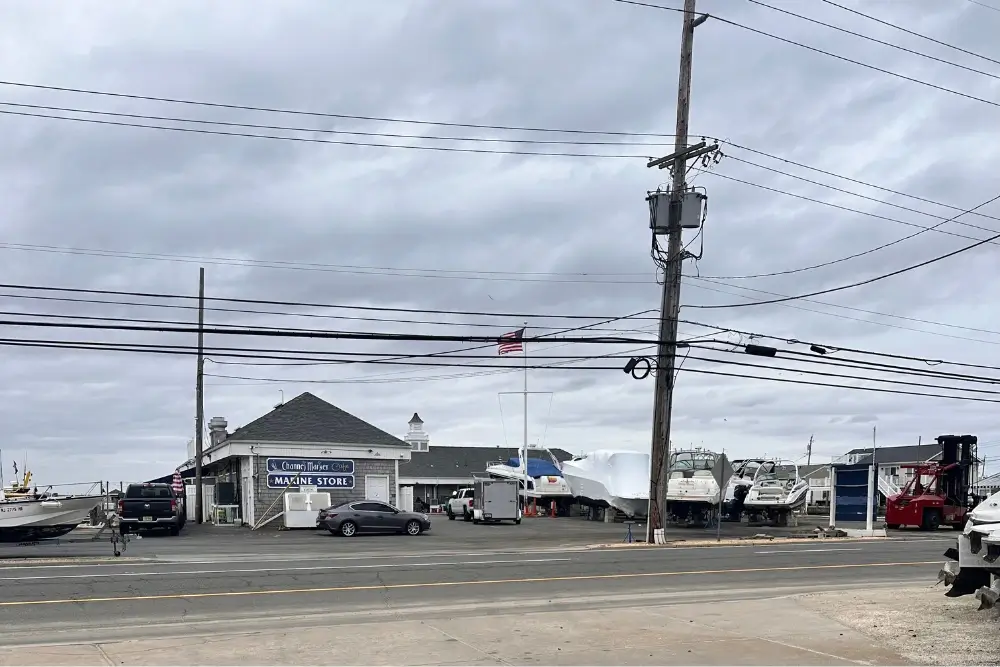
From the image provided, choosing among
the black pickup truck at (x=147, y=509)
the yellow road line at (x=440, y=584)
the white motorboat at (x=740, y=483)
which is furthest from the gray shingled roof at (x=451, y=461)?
the yellow road line at (x=440, y=584)

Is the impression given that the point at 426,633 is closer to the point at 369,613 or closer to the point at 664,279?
the point at 369,613

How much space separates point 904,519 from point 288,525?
23207mm

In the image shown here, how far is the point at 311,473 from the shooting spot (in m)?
40.2

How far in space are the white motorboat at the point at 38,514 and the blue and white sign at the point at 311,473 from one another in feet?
46.7

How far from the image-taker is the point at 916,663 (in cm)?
985

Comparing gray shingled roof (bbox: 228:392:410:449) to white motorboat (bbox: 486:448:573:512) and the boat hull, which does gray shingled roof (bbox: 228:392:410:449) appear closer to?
white motorboat (bbox: 486:448:573:512)

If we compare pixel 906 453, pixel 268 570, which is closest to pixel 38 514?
pixel 268 570

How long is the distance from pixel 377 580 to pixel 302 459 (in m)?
23.4

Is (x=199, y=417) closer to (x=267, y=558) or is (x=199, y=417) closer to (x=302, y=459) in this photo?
(x=302, y=459)

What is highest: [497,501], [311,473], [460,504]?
[311,473]

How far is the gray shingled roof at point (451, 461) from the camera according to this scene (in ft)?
216

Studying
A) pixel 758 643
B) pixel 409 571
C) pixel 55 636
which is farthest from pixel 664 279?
pixel 55 636

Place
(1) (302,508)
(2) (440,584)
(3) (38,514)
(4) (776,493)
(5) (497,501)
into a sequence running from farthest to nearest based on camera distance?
(5) (497,501) < (4) (776,493) < (1) (302,508) < (3) (38,514) < (2) (440,584)

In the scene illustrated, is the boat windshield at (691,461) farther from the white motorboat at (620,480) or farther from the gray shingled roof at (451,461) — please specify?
the gray shingled roof at (451,461)
